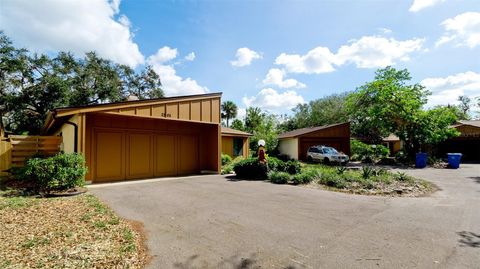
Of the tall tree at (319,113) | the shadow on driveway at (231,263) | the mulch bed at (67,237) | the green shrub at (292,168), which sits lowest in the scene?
the shadow on driveway at (231,263)

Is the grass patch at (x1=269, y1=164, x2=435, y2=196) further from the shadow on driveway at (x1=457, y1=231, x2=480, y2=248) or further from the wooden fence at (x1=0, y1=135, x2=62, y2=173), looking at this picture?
the wooden fence at (x1=0, y1=135, x2=62, y2=173)

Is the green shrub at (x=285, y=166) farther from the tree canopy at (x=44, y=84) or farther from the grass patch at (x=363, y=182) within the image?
the tree canopy at (x=44, y=84)

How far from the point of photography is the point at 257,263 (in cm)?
339

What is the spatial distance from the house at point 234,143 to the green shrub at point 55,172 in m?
12.6

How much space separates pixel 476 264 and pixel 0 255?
251 inches

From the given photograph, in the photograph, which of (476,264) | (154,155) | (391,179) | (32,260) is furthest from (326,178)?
(32,260)

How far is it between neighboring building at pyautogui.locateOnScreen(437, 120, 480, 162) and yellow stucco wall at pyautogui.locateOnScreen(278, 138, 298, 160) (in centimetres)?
1370

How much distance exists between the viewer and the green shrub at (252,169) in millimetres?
11727

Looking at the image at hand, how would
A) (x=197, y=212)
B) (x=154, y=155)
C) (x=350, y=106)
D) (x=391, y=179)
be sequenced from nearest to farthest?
(x=197, y=212)
(x=391, y=179)
(x=154, y=155)
(x=350, y=106)

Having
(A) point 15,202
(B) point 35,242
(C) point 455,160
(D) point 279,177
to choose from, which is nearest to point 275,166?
(D) point 279,177

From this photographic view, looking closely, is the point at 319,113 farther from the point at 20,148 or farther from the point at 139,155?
the point at 20,148

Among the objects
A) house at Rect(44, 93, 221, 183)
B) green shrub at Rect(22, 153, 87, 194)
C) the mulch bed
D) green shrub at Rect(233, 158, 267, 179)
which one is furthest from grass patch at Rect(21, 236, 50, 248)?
green shrub at Rect(233, 158, 267, 179)

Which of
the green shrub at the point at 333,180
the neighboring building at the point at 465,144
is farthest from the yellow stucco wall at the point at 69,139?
the neighboring building at the point at 465,144

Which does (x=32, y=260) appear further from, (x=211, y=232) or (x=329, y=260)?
(x=329, y=260)
